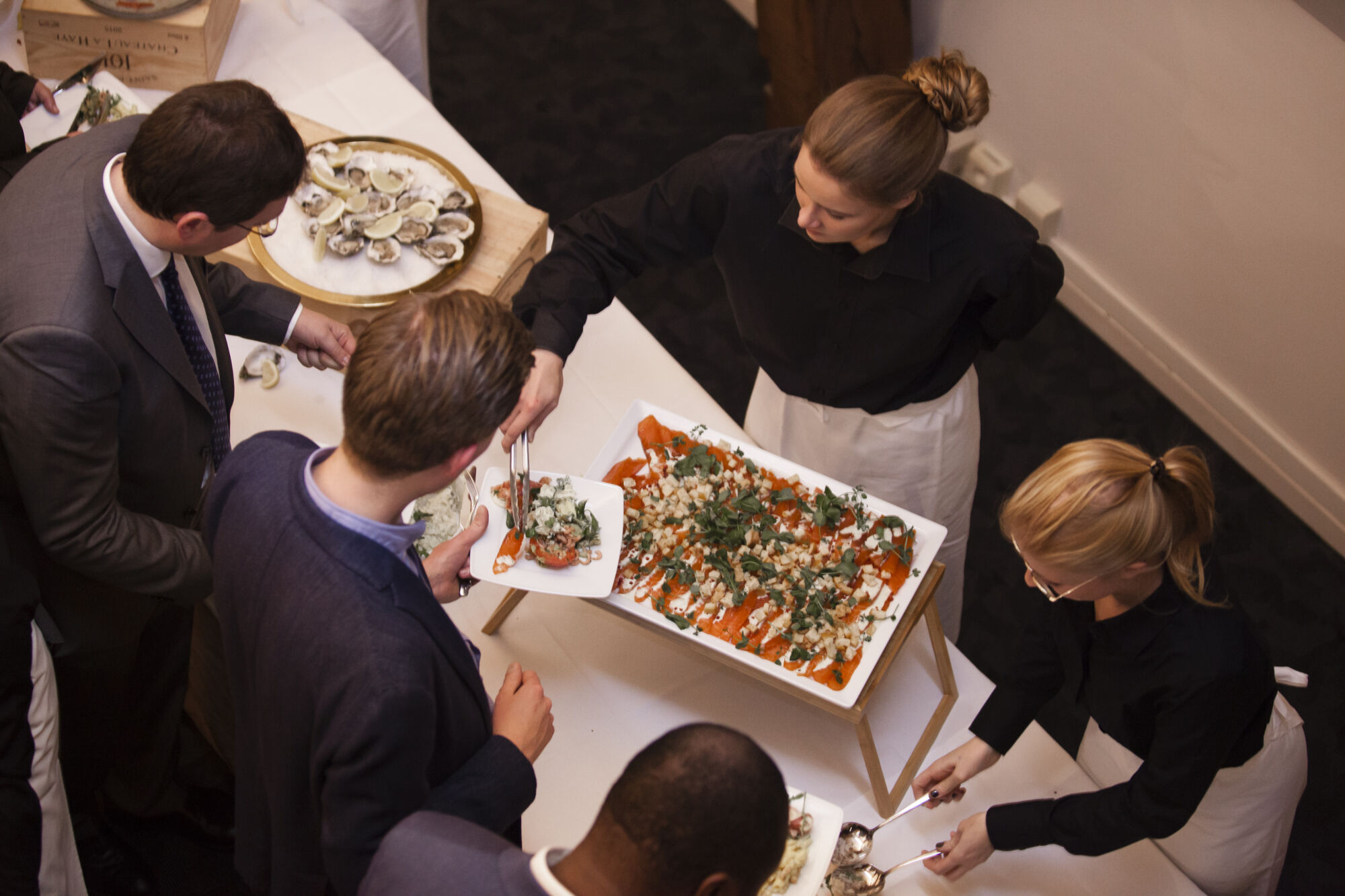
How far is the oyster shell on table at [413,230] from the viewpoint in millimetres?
Answer: 2383

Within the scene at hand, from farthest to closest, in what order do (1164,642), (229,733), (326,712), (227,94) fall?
(229,733) < (227,94) < (1164,642) < (326,712)

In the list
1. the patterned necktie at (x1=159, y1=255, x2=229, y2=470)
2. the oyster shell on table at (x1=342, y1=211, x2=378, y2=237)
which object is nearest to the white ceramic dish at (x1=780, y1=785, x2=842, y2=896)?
the patterned necktie at (x1=159, y1=255, x2=229, y2=470)

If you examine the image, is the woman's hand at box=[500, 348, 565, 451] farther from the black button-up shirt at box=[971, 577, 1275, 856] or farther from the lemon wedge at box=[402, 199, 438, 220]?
the black button-up shirt at box=[971, 577, 1275, 856]

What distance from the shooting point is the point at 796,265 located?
1.94m

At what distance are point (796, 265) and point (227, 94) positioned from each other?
982 millimetres

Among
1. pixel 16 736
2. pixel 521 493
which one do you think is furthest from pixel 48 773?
pixel 521 493

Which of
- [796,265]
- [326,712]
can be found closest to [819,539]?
[796,265]

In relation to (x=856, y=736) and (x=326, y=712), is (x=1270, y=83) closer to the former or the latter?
(x=856, y=736)

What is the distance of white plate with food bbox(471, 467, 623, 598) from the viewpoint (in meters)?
1.80

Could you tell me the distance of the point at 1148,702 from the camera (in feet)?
5.21

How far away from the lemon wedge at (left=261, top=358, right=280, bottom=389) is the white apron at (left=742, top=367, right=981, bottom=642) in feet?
3.53

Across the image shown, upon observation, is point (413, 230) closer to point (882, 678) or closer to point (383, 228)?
point (383, 228)

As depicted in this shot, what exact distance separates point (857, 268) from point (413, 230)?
1.07 metres

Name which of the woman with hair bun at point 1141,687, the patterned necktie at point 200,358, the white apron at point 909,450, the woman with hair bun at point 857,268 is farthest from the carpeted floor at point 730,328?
the patterned necktie at point 200,358
